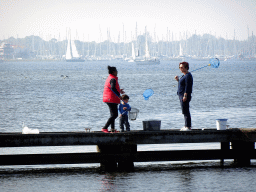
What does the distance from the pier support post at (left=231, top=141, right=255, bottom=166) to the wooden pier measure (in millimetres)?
20

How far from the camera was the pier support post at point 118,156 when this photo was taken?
414 inches

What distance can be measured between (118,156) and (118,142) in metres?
0.40

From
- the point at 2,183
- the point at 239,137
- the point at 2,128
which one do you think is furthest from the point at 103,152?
the point at 2,128

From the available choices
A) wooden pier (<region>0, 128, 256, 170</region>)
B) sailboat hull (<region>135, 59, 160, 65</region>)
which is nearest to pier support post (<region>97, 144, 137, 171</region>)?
wooden pier (<region>0, 128, 256, 170</region>)

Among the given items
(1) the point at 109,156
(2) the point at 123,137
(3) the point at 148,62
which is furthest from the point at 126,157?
(3) the point at 148,62

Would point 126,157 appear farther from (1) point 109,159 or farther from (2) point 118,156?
(1) point 109,159

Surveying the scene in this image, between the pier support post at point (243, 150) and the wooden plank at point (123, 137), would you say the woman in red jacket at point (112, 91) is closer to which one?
the wooden plank at point (123, 137)

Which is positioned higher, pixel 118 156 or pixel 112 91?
pixel 112 91

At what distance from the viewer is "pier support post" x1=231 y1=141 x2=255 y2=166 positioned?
35.9 feet

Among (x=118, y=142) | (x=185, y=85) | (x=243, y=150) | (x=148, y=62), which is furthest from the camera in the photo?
(x=148, y=62)

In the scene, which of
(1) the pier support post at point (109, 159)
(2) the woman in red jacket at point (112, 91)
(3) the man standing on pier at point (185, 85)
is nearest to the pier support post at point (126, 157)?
(1) the pier support post at point (109, 159)

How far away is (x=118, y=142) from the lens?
10289 millimetres

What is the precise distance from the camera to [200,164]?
1177 cm

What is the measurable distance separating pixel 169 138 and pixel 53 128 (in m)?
15.0
